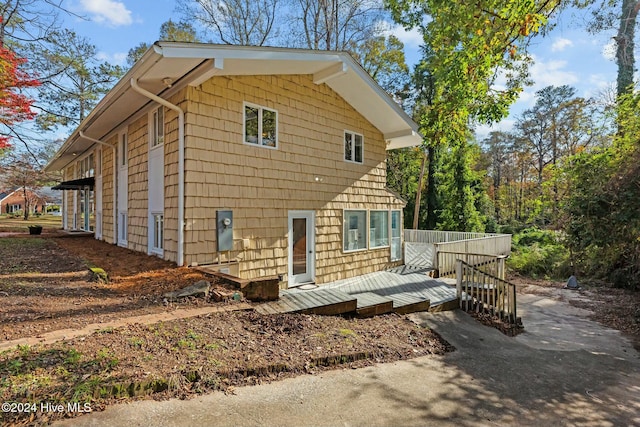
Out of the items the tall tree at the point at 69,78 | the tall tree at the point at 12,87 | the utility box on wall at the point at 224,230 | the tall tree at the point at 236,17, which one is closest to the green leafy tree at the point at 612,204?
the utility box on wall at the point at 224,230

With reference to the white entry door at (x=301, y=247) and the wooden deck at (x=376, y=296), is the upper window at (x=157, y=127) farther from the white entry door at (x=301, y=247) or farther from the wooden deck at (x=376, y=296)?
the wooden deck at (x=376, y=296)

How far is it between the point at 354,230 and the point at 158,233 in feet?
17.8

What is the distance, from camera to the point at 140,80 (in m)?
6.57

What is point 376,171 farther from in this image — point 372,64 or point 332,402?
point 372,64

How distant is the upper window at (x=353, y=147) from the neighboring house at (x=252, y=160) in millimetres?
38

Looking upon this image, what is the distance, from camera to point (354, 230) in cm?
1051

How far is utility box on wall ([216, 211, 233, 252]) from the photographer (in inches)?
279

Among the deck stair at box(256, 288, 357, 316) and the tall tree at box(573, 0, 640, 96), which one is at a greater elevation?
the tall tree at box(573, 0, 640, 96)

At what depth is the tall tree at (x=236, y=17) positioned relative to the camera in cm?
1956

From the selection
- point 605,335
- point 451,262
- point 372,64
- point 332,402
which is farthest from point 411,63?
point 332,402

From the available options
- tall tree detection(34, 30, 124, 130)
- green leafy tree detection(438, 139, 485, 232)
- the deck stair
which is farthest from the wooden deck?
tall tree detection(34, 30, 124, 130)

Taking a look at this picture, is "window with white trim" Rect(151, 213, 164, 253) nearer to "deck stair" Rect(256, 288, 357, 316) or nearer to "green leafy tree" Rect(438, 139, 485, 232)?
"deck stair" Rect(256, 288, 357, 316)

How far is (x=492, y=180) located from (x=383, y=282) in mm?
32788

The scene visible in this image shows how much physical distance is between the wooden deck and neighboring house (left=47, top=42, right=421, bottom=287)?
2.71 feet
